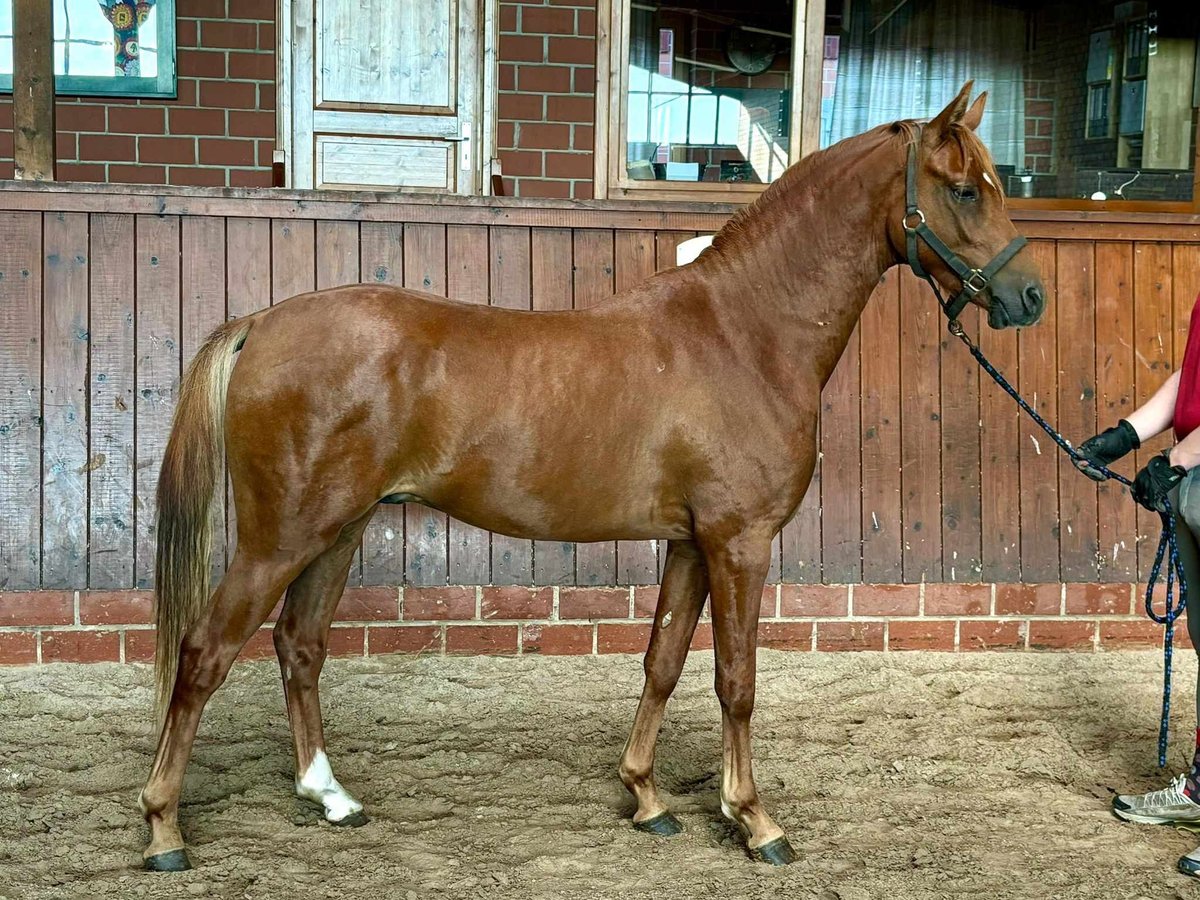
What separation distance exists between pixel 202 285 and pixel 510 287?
122 cm

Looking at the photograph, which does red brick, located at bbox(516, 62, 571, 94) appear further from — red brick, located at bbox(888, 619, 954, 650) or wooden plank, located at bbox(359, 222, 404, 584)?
red brick, located at bbox(888, 619, 954, 650)

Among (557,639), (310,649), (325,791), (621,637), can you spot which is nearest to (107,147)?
(557,639)

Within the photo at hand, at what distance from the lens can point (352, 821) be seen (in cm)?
306

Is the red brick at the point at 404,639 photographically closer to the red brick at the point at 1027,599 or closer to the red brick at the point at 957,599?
the red brick at the point at 957,599

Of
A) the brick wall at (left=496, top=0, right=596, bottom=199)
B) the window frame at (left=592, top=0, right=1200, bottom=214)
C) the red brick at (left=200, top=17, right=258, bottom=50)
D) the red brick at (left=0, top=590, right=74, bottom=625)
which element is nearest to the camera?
the red brick at (left=0, top=590, right=74, bottom=625)

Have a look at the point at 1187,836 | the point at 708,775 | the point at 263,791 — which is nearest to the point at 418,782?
the point at 263,791

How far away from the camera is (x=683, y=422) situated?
291cm

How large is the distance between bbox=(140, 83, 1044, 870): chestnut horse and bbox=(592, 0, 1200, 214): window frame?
9.36 feet

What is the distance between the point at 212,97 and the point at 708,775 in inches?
194

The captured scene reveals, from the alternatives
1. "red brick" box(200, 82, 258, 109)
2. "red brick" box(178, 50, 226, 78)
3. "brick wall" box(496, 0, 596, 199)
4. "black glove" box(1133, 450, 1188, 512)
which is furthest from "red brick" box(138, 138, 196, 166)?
"black glove" box(1133, 450, 1188, 512)

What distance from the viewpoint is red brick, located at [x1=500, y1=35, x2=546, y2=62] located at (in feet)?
20.1

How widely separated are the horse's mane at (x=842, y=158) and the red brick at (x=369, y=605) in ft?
6.99

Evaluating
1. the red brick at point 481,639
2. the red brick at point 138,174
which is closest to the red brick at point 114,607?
the red brick at point 481,639

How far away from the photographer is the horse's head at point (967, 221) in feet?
9.29
